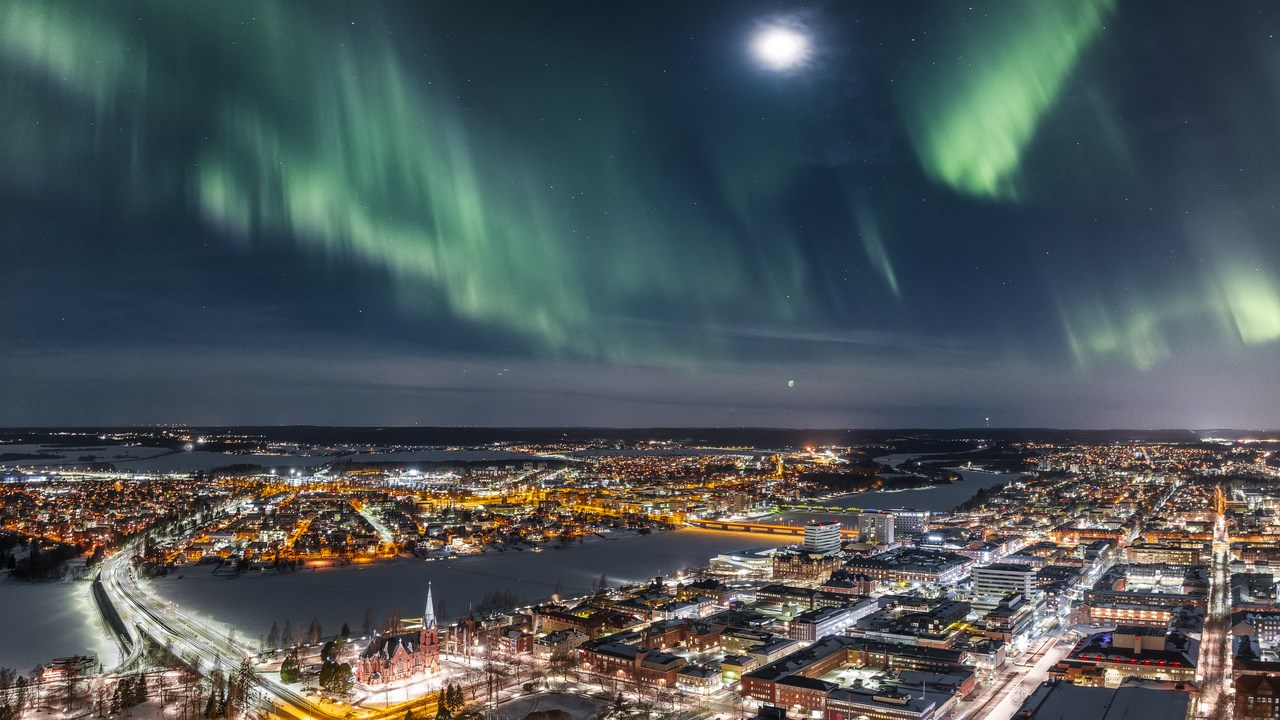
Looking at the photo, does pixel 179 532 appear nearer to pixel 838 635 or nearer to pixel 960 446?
pixel 838 635

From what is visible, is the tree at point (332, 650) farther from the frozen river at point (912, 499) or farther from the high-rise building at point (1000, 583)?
the frozen river at point (912, 499)

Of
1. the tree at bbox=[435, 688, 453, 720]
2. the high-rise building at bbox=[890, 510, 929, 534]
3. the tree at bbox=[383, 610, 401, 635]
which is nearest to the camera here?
the tree at bbox=[435, 688, 453, 720]

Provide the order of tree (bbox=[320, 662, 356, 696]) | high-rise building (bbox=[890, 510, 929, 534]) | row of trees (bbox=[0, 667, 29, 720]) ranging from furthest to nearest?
1. high-rise building (bbox=[890, 510, 929, 534])
2. tree (bbox=[320, 662, 356, 696])
3. row of trees (bbox=[0, 667, 29, 720])

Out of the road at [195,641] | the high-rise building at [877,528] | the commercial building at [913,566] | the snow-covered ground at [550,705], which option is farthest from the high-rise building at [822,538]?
the road at [195,641]

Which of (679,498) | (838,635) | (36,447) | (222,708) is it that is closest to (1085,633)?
(838,635)

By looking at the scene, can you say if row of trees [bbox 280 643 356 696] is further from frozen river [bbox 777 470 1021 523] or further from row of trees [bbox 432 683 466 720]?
frozen river [bbox 777 470 1021 523]

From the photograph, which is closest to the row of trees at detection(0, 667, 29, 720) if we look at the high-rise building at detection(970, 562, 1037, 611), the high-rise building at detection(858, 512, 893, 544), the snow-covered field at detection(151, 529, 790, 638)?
the snow-covered field at detection(151, 529, 790, 638)

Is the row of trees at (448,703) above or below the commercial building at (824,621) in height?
above
